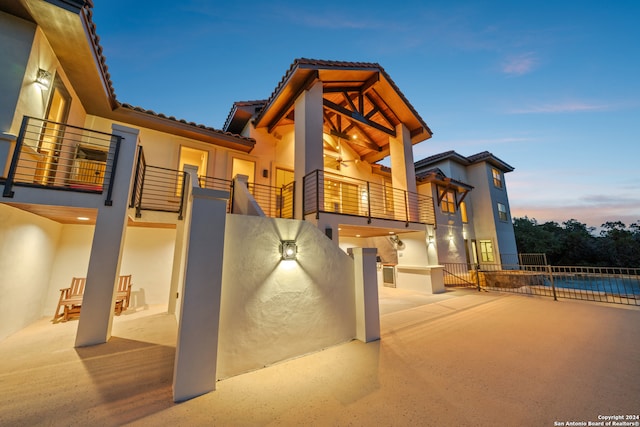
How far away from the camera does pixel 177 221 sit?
6.54 metres

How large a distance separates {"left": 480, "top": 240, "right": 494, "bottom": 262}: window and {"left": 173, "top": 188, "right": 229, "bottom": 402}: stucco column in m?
19.0

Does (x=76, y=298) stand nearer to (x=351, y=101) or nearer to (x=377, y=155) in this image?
(x=351, y=101)

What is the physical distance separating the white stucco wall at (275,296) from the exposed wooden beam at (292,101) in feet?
19.7

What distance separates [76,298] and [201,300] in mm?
5569

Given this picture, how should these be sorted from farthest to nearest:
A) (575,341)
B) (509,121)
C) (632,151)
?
1. (632,151)
2. (509,121)
3. (575,341)

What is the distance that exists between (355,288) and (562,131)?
70.8 feet

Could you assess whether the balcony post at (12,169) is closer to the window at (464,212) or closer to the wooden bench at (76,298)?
the wooden bench at (76,298)

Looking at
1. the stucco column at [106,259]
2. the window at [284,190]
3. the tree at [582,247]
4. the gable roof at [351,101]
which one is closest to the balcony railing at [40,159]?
the stucco column at [106,259]

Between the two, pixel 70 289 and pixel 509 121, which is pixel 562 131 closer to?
pixel 509 121

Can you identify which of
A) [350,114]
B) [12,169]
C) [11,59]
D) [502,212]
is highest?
[350,114]

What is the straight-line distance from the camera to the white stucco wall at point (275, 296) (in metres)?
3.21

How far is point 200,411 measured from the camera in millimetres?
2426

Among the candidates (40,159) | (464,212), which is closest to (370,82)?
(40,159)

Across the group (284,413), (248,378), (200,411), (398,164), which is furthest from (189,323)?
(398,164)
